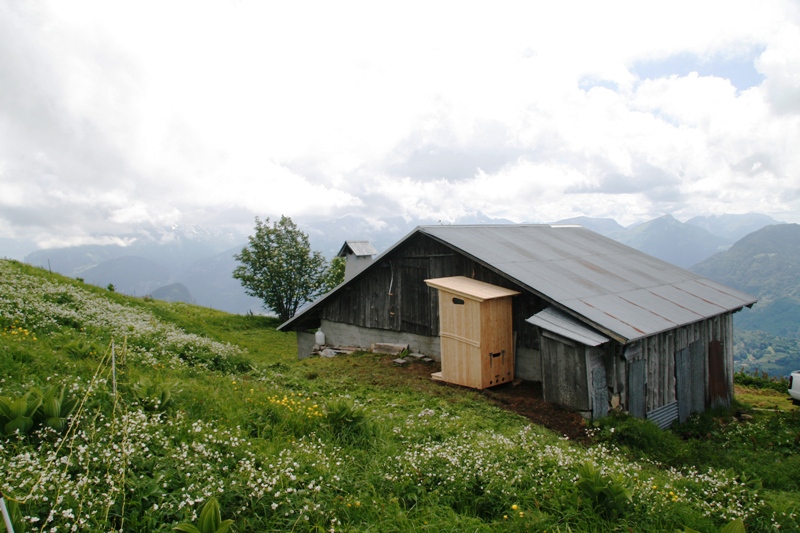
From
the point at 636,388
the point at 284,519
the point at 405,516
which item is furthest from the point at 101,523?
the point at 636,388

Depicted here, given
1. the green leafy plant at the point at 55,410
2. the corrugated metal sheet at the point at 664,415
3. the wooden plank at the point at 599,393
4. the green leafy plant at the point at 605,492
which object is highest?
the green leafy plant at the point at 55,410

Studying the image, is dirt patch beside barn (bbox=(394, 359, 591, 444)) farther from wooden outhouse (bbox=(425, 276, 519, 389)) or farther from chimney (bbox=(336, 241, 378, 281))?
chimney (bbox=(336, 241, 378, 281))

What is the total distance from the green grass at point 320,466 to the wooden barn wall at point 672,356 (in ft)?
7.10

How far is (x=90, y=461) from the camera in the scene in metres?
5.49

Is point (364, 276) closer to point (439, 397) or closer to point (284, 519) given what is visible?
point (439, 397)

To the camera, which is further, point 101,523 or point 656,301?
point 656,301

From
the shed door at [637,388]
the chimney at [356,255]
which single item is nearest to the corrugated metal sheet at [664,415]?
the shed door at [637,388]

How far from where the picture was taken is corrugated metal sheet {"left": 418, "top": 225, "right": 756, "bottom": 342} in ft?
40.8

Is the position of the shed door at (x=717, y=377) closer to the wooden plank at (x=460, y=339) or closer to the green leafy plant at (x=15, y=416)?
the wooden plank at (x=460, y=339)

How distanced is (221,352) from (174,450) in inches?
348

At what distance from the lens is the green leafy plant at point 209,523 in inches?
179

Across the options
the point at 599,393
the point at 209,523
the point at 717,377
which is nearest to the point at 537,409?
the point at 599,393

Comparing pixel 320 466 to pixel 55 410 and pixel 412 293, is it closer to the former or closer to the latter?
pixel 55 410


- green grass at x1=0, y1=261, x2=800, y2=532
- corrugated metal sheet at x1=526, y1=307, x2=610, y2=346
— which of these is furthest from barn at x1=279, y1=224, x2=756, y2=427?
green grass at x1=0, y1=261, x2=800, y2=532
